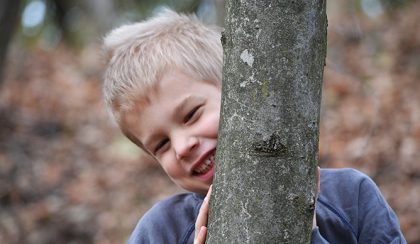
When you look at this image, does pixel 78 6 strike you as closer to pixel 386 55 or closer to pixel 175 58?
pixel 386 55

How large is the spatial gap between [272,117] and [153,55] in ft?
2.81

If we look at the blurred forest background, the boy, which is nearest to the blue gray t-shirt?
the boy

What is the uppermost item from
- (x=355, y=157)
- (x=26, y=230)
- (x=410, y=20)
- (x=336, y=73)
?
(x=410, y=20)

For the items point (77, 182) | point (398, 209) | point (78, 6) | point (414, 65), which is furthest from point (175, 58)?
point (78, 6)

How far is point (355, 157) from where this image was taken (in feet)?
20.3

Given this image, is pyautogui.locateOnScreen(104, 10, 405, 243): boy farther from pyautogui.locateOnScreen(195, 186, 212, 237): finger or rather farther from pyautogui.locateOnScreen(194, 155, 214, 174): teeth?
pyautogui.locateOnScreen(195, 186, 212, 237): finger

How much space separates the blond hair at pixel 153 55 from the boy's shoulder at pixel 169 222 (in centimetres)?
34

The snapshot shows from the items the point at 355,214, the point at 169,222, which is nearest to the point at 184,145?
the point at 169,222

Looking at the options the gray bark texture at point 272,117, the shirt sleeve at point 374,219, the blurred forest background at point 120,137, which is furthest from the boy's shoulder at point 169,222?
the blurred forest background at point 120,137

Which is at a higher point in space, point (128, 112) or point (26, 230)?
point (128, 112)

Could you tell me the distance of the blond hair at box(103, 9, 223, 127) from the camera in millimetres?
2055

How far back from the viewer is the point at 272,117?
1354mm

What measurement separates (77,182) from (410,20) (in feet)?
17.3

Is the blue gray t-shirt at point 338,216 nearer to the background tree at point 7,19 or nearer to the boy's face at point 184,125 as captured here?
the boy's face at point 184,125
